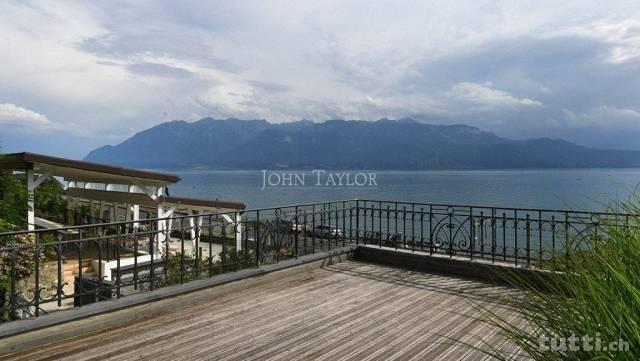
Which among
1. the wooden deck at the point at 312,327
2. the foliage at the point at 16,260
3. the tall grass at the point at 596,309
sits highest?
the tall grass at the point at 596,309

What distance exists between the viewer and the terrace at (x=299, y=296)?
4.02 metres

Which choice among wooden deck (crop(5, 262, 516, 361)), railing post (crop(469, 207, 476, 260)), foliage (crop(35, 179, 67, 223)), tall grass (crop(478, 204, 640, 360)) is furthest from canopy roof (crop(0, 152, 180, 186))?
tall grass (crop(478, 204, 640, 360))

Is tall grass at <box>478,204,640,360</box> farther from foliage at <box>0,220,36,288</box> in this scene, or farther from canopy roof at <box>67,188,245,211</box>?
canopy roof at <box>67,188,245,211</box>

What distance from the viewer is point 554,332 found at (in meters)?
1.90

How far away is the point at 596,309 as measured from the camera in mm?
1728

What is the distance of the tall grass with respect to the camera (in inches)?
62.4

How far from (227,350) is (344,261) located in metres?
4.35

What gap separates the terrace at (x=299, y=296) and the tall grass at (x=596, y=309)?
0.25 metres

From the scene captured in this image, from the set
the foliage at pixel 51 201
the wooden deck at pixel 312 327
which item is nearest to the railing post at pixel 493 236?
the wooden deck at pixel 312 327

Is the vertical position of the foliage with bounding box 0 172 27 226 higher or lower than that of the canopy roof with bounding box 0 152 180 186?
lower

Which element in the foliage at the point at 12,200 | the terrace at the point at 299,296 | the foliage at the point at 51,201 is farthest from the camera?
the foliage at the point at 51,201

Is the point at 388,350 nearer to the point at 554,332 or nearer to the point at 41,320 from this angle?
the point at 554,332

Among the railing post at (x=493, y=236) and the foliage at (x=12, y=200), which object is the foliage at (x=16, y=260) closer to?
the foliage at (x=12, y=200)

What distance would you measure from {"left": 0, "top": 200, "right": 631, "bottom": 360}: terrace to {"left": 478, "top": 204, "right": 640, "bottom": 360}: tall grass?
0.25 m
